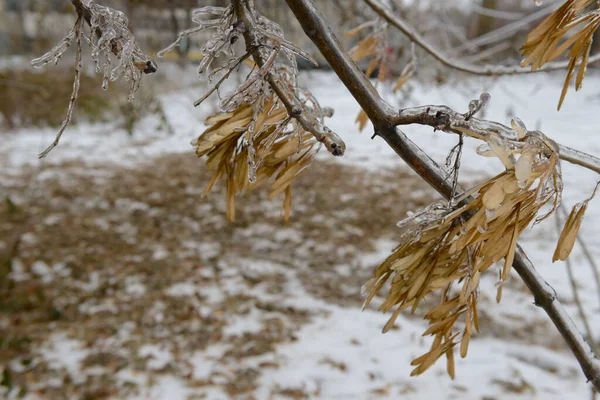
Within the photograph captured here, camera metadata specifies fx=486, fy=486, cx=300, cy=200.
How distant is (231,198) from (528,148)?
34cm

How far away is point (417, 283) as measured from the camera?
504 millimetres

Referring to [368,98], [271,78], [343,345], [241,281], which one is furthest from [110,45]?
[241,281]

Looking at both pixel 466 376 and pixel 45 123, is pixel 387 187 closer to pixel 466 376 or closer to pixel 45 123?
pixel 466 376

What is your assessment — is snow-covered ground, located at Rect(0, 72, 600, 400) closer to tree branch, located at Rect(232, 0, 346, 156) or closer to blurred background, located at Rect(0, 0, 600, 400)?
blurred background, located at Rect(0, 0, 600, 400)

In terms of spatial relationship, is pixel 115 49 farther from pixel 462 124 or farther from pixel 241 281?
pixel 241 281

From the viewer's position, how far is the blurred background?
2.37 meters

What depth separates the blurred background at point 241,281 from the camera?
237 cm

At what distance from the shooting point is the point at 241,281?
131 inches

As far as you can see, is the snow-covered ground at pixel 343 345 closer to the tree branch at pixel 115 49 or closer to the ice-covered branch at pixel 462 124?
the ice-covered branch at pixel 462 124

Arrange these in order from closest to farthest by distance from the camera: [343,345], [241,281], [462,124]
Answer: [462,124], [343,345], [241,281]

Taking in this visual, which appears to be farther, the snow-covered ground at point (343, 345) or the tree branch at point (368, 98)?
the snow-covered ground at point (343, 345)

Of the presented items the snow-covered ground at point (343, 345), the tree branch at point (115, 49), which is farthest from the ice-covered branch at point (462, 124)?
the snow-covered ground at point (343, 345)

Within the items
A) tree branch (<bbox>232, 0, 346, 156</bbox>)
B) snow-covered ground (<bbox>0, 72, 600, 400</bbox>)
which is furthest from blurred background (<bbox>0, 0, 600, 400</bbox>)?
tree branch (<bbox>232, 0, 346, 156</bbox>)

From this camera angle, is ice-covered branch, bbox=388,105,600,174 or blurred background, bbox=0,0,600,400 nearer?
ice-covered branch, bbox=388,105,600,174
